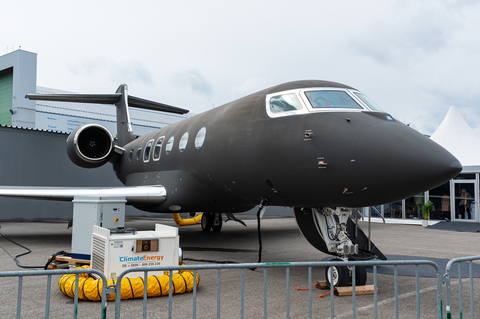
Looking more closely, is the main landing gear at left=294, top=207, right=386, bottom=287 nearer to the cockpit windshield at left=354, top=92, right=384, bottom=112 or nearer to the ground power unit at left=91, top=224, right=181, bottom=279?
the cockpit windshield at left=354, top=92, right=384, bottom=112

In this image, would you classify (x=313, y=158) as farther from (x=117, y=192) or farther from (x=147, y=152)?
(x=147, y=152)

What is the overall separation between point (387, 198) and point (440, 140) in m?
18.9

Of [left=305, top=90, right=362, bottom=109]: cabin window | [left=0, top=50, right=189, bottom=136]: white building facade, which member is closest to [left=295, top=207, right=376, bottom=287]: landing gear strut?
[left=305, top=90, right=362, bottom=109]: cabin window

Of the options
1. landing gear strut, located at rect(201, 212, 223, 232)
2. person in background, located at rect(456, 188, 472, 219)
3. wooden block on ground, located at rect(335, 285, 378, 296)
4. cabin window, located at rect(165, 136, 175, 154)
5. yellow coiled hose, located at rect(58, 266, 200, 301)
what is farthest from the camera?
person in background, located at rect(456, 188, 472, 219)

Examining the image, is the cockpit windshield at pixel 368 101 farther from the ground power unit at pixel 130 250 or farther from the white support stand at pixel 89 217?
the white support stand at pixel 89 217

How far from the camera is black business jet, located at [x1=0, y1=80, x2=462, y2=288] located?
5363mm

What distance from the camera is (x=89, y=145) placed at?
44.4ft

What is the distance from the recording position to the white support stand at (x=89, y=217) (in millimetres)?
7258

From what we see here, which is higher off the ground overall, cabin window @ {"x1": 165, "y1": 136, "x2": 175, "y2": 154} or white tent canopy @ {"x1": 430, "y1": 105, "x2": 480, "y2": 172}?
white tent canopy @ {"x1": 430, "y1": 105, "x2": 480, "y2": 172}

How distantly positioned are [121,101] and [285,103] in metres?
13.2

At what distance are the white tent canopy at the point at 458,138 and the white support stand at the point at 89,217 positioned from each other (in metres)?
18.9

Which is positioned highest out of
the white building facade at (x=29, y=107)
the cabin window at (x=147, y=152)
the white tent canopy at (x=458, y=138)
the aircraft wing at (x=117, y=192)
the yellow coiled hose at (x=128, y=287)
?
the white building facade at (x=29, y=107)

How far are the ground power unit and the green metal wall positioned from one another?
103ft

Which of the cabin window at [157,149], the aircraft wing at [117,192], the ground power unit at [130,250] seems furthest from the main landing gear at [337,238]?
the cabin window at [157,149]
